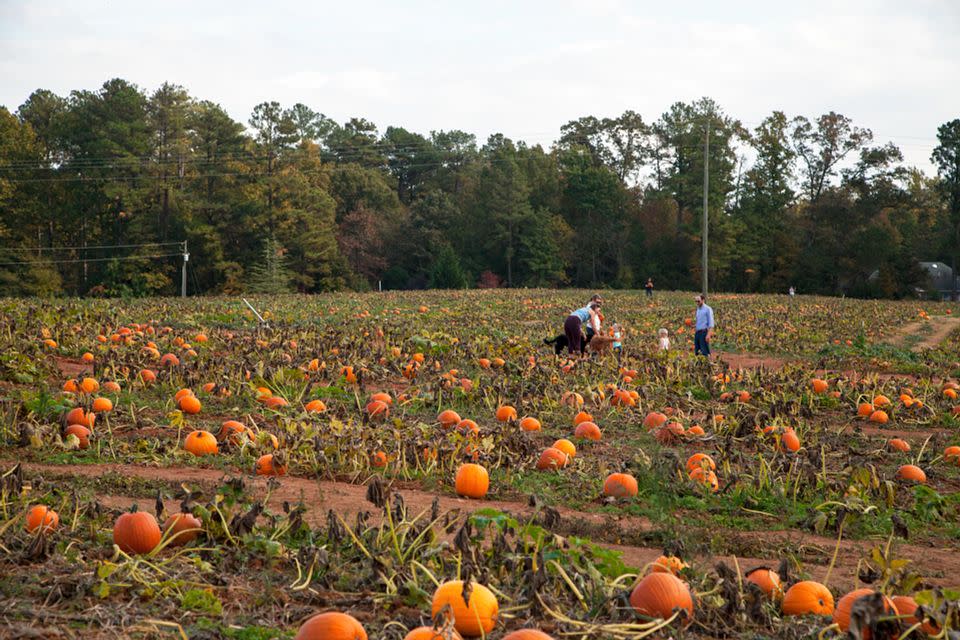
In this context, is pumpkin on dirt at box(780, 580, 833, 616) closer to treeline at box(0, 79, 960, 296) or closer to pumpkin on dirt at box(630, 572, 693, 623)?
pumpkin on dirt at box(630, 572, 693, 623)

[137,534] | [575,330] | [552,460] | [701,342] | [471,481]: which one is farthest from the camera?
[701,342]

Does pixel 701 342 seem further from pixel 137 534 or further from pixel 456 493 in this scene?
pixel 137 534

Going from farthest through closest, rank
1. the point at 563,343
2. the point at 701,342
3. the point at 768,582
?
the point at 701,342 → the point at 563,343 → the point at 768,582

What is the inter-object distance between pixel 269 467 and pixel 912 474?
16.2 ft

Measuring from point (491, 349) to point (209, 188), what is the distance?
53.0 metres

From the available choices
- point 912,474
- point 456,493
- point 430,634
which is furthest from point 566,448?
point 430,634

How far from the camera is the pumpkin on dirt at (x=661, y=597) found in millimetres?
3527

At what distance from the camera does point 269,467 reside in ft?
21.9

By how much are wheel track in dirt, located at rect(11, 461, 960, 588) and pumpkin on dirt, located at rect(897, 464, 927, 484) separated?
159 centimetres

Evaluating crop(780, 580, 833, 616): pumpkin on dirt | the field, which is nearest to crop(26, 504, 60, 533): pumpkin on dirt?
the field

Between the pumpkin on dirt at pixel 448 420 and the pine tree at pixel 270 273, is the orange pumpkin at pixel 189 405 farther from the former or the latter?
the pine tree at pixel 270 273

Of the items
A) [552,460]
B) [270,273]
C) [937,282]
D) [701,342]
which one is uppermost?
[270,273]

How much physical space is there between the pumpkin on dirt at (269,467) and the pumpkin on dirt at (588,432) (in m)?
2.86

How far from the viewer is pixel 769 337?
22.8 meters
